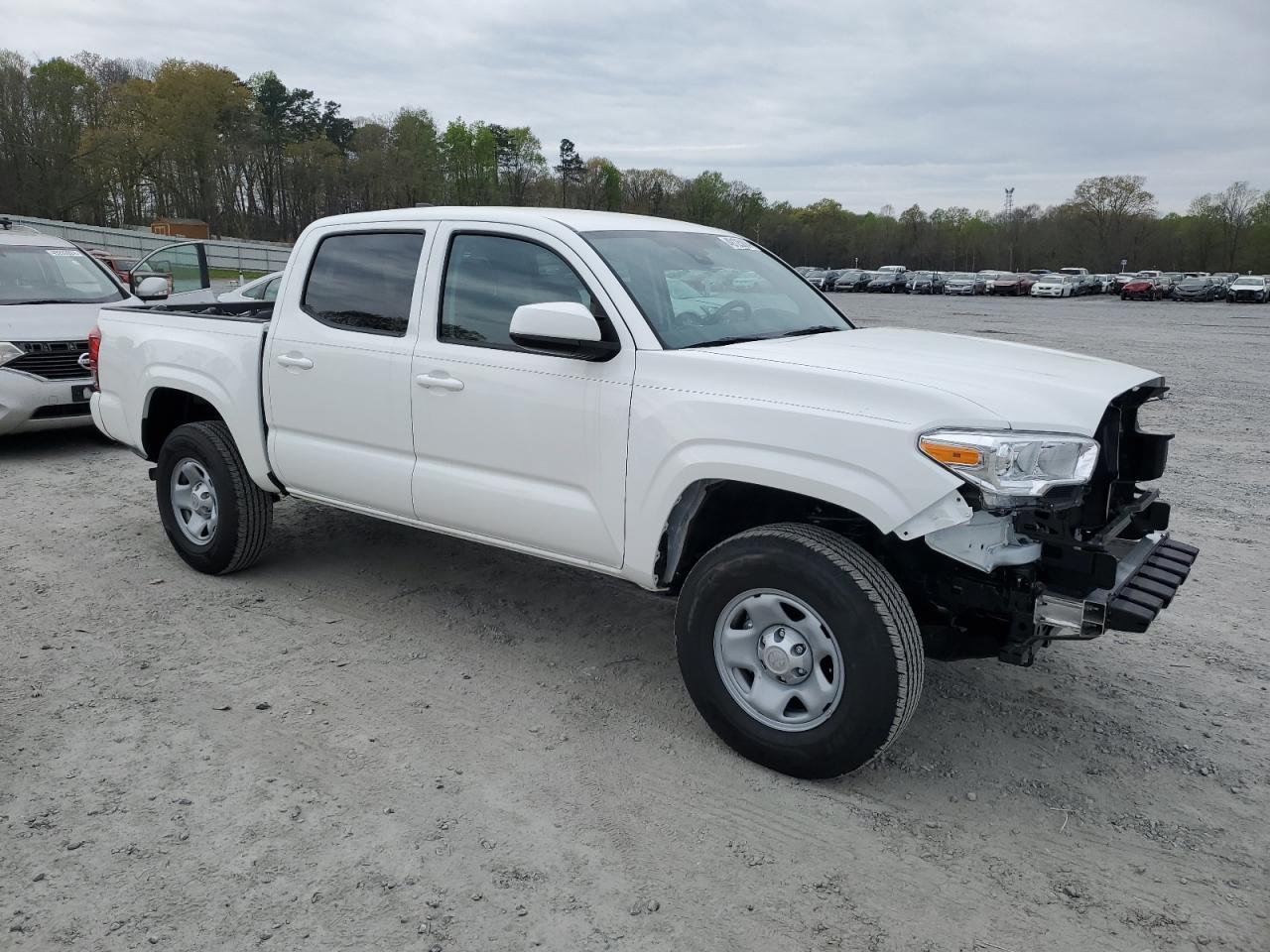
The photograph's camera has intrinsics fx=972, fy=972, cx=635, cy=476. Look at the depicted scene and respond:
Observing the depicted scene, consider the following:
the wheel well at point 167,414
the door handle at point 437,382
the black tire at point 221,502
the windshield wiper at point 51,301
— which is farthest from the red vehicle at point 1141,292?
the door handle at point 437,382

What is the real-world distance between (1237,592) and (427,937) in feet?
15.7

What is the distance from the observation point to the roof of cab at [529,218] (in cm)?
422

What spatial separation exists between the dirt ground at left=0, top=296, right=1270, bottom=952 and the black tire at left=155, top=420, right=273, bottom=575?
0.57 feet

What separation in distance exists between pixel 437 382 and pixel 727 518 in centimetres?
140

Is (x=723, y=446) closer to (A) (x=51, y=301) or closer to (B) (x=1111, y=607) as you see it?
(B) (x=1111, y=607)

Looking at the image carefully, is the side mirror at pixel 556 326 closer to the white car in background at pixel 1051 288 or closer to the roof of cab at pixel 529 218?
the roof of cab at pixel 529 218

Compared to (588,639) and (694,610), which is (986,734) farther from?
(588,639)

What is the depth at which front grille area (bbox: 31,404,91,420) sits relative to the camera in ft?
27.2

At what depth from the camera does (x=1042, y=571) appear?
10.6 ft

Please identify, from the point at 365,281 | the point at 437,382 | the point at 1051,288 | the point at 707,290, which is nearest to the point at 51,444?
the point at 365,281

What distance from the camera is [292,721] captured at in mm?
3854

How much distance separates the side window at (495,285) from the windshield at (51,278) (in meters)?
6.73

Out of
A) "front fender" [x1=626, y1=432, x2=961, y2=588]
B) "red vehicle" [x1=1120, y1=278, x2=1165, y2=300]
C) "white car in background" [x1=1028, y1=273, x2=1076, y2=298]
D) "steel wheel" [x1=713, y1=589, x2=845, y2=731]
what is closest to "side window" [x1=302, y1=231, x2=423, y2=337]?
"front fender" [x1=626, y1=432, x2=961, y2=588]

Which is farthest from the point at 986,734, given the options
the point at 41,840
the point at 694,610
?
the point at 41,840
